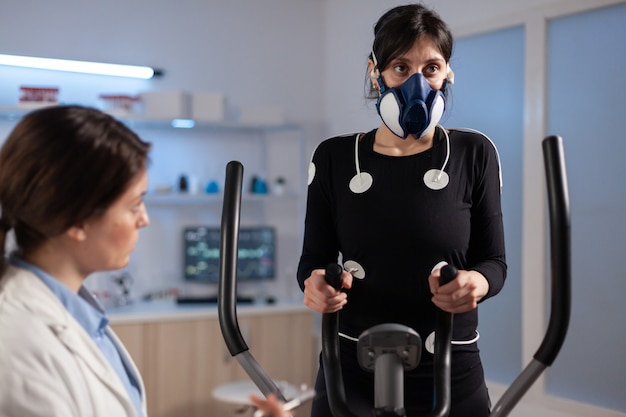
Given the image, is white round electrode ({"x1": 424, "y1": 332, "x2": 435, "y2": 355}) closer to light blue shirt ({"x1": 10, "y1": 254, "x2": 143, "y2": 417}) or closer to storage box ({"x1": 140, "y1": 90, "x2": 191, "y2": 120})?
light blue shirt ({"x1": 10, "y1": 254, "x2": 143, "y2": 417})

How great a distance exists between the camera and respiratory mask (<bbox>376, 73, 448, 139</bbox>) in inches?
58.7

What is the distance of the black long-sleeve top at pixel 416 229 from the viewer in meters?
1.45

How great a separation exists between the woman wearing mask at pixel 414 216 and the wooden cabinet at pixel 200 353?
8.73ft

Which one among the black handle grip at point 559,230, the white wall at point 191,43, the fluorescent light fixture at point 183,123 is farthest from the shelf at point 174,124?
the black handle grip at point 559,230

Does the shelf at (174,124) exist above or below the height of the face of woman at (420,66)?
above

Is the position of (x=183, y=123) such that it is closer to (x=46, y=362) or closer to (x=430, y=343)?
(x=430, y=343)

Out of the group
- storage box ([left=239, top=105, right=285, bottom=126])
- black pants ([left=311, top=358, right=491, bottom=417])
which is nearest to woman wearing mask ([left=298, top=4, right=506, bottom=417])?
black pants ([left=311, top=358, right=491, bottom=417])

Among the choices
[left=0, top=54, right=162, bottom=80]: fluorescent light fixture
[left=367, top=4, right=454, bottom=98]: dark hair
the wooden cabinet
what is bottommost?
the wooden cabinet

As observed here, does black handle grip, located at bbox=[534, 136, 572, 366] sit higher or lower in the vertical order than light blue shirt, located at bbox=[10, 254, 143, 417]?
higher

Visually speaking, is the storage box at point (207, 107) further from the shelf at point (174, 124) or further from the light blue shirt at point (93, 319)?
the light blue shirt at point (93, 319)

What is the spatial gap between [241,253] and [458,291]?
3383 mm

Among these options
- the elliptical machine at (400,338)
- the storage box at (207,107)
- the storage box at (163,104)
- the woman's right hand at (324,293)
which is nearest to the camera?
the elliptical machine at (400,338)

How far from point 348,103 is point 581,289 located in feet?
6.04

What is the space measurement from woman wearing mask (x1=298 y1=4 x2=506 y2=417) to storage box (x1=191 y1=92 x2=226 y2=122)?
294cm
